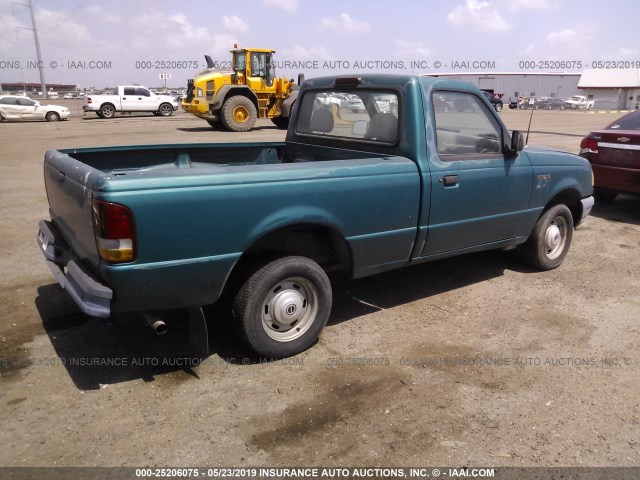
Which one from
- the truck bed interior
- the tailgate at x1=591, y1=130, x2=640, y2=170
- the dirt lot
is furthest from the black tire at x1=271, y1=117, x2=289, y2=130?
the dirt lot

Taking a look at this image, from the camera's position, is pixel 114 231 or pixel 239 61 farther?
pixel 239 61

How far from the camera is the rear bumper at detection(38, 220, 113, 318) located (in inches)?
112

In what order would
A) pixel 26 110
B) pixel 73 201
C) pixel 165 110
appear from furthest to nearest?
pixel 165 110 → pixel 26 110 → pixel 73 201

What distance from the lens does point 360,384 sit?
330cm

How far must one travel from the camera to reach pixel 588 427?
2906 millimetres

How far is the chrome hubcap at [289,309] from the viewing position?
3.48 metres

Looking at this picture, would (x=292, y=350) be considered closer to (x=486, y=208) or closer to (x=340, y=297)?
(x=340, y=297)

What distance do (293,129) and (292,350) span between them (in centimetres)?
236

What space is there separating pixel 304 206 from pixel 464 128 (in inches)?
72.2

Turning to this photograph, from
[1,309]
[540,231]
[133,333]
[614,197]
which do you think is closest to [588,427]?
[540,231]

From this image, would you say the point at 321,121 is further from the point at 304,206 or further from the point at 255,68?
the point at 255,68

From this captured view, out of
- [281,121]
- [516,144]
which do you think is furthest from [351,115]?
[281,121]

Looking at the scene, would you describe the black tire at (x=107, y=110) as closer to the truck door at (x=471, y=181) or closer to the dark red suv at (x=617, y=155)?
the dark red suv at (x=617, y=155)

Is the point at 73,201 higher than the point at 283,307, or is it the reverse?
the point at 73,201
